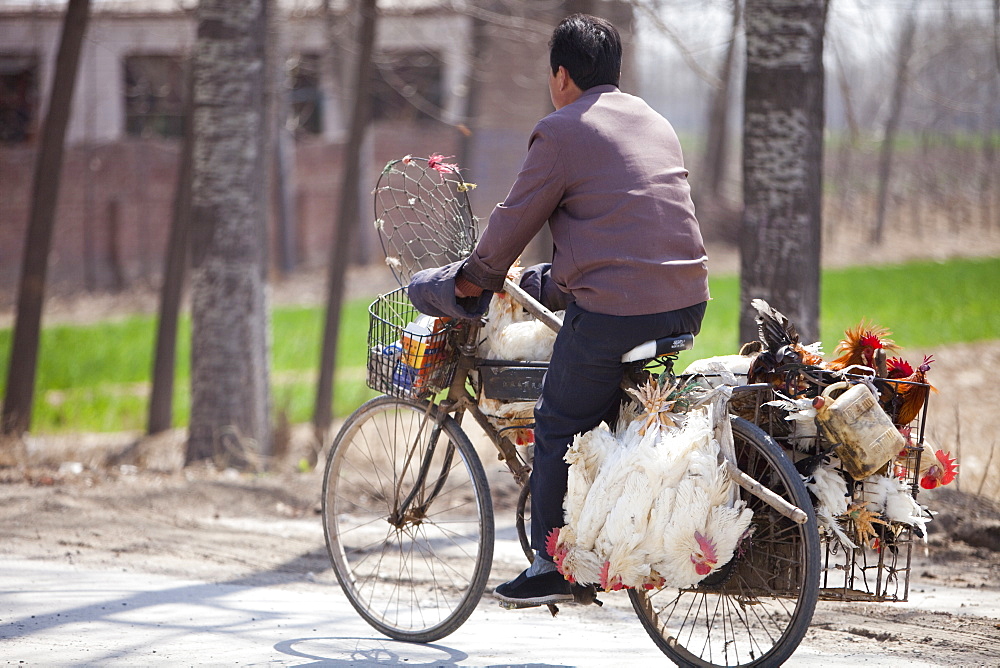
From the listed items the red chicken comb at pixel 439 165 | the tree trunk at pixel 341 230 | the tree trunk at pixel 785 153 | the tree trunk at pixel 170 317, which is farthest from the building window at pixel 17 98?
the red chicken comb at pixel 439 165

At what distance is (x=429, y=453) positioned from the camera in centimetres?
417

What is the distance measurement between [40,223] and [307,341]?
19.2ft

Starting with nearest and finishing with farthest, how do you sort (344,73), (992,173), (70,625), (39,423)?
(70,625) < (39,423) < (344,73) < (992,173)

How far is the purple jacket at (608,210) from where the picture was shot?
340 centimetres

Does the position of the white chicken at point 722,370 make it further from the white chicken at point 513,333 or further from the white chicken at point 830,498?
the white chicken at point 513,333

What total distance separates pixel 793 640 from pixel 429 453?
157 cm

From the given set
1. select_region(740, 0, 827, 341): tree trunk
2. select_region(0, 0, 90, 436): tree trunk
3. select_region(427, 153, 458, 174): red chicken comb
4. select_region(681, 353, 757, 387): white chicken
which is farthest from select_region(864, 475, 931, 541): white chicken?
→ select_region(0, 0, 90, 436): tree trunk

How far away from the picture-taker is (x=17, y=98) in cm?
2438

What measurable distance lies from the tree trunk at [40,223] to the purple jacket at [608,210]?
296 inches

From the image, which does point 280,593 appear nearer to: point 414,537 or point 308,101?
point 414,537

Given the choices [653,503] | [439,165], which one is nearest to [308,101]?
[439,165]

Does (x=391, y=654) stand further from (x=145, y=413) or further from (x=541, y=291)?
(x=145, y=413)

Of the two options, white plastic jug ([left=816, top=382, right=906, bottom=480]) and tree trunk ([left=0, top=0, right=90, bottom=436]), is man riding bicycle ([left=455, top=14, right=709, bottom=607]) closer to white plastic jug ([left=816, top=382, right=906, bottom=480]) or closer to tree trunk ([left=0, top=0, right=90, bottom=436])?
white plastic jug ([left=816, top=382, right=906, bottom=480])

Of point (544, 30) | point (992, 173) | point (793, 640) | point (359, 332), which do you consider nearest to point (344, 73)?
point (359, 332)
